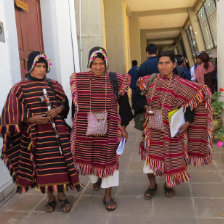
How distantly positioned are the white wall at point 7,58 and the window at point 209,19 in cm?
1012

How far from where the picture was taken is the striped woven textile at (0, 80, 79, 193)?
282 cm

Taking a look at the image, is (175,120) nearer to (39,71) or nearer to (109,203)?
(109,203)

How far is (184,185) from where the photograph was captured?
144 inches

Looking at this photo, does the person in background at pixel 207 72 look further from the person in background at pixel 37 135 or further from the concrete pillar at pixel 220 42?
the person in background at pixel 37 135

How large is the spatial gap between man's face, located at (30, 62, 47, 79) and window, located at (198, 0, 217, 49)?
10649 mm

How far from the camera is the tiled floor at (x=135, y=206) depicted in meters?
2.89

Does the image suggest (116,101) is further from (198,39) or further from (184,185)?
(198,39)

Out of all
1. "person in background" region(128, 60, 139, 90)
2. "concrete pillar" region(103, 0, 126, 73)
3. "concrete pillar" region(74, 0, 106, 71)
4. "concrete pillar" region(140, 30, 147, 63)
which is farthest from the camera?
"concrete pillar" region(140, 30, 147, 63)

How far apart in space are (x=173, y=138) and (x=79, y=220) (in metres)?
1.30

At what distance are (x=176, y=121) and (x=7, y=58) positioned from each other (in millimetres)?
2183

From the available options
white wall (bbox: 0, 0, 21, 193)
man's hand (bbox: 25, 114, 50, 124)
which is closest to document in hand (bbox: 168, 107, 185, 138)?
man's hand (bbox: 25, 114, 50, 124)

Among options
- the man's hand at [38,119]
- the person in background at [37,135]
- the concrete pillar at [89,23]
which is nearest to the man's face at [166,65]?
the person in background at [37,135]

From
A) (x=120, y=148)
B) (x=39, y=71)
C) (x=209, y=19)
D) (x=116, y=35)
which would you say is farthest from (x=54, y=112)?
(x=209, y=19)

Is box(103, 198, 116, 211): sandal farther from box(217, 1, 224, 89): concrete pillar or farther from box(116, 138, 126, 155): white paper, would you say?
box(217, 1, 224, 89): concrete pillar
